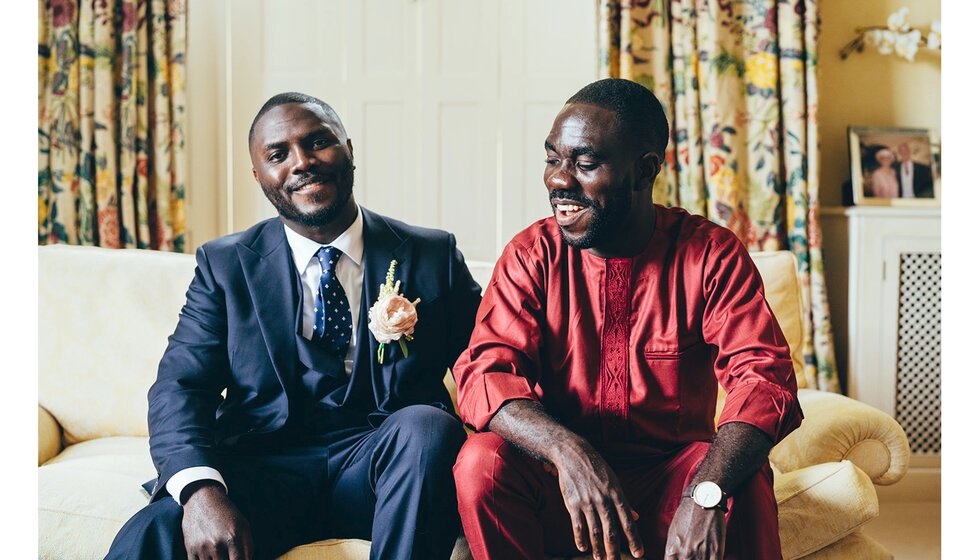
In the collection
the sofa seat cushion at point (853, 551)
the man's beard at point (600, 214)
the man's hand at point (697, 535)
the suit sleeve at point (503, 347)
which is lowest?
the sofa seat cushion at point (853, 551)

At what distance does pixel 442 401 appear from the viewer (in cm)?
200

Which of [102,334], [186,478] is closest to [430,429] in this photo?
[186,478]

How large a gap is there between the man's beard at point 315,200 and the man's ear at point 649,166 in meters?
0.67

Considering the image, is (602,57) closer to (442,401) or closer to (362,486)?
(442,401)

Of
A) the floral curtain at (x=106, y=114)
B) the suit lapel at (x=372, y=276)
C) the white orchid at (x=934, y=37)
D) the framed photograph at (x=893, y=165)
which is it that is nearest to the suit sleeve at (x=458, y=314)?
the suit lapel at (x=372, y=276)

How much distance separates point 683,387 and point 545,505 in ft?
1.25

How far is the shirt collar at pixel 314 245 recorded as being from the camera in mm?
2004

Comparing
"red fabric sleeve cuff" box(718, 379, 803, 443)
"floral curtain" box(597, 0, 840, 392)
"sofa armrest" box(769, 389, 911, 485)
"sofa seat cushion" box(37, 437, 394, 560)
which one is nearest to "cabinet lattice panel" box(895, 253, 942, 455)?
"floral curtain" box(597, 0, 840, 392)

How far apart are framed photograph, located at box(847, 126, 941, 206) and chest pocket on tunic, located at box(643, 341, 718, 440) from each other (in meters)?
1.71

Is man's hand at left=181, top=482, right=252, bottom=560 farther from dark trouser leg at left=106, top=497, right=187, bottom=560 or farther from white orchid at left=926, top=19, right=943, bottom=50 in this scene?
white orchid at left=926, top=19, right=943, bottom=50

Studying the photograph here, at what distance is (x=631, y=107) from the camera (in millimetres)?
1723

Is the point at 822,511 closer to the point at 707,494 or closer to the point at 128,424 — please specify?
the point at 707,494

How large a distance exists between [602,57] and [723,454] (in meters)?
1.96

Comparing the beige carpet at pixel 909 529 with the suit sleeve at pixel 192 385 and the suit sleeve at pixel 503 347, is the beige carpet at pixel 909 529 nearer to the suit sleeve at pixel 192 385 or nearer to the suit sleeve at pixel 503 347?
the suit sleeve at pixel 503 347
